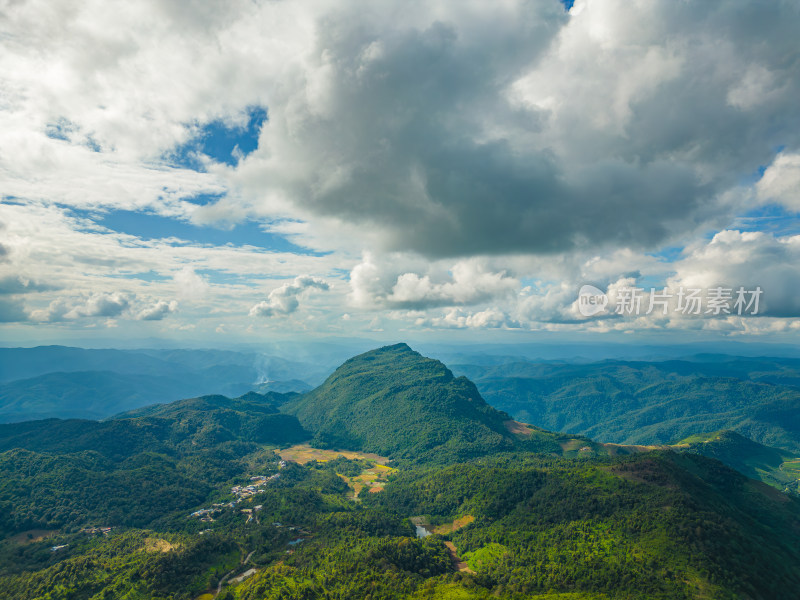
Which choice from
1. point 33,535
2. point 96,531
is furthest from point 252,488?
point 33,535

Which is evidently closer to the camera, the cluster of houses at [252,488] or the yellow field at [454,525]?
the yellow field at [454,525]

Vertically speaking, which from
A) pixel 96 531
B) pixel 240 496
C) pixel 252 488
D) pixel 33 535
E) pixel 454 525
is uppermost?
pixel 454 525

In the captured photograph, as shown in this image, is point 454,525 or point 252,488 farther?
point 252,488

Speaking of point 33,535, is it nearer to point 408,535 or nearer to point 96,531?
point 96,531

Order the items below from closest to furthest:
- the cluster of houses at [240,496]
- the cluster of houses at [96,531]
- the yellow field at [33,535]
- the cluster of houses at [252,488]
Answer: the yellow field at [33,535] → the cluster of houses at [96,531] → the cluster of houses at [240,496] → the cluster of houses at [252,488]

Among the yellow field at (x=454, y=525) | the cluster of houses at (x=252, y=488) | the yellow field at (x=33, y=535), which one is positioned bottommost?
the cluster of houses at (x=252, y=488)

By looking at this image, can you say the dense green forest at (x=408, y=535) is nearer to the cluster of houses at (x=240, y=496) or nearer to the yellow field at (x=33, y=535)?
the yellow field at (x=33, y=535)

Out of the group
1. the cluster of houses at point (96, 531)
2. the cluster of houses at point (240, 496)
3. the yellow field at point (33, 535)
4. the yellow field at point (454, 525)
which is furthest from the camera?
the cluster of houses at point (240, 496)

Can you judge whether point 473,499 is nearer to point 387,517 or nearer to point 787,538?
point 387,517

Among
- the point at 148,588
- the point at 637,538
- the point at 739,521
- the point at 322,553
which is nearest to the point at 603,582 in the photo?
the point at 637,538

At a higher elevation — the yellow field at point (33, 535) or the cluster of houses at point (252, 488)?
the yellow field at point (33, 535)

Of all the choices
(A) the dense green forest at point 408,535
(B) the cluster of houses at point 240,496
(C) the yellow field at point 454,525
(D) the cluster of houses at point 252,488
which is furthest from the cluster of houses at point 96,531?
(C) the yellow field at point 454,525
